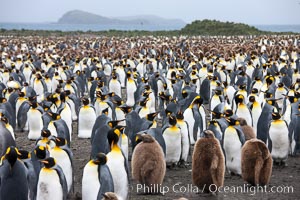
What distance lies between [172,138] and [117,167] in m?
1.69

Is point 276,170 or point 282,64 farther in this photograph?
point 282,64

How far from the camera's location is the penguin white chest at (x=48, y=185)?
5.24 m

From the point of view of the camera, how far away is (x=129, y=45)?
32.5 m

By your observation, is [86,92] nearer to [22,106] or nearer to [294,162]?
[22,106]

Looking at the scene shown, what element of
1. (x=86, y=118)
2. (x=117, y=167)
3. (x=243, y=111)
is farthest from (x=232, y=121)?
(x=86, y=118)

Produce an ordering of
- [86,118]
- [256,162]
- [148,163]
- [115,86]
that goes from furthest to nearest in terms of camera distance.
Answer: [115,86], [86,118], [256,162], [148,163]

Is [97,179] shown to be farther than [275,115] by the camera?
No

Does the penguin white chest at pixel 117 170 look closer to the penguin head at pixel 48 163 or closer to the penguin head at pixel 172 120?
the penguin head at pixel 48 163

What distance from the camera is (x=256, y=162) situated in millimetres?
6031

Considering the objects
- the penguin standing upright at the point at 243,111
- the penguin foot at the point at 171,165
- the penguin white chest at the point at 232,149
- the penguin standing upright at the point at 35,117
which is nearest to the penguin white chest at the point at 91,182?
the penguin foot at the point at 171,165

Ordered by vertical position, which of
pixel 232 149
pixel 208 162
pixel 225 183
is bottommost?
pixel 225 183

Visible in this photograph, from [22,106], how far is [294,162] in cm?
561

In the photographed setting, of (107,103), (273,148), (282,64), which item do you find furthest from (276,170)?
(282,64)

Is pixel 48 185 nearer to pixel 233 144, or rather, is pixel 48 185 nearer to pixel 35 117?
pixel 233 144
